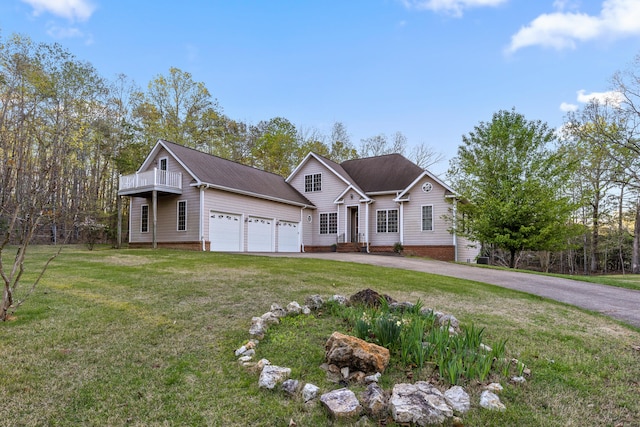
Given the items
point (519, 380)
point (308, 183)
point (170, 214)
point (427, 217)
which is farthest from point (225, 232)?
point (519, 380)

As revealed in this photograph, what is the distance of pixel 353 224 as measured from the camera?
23.3 meters

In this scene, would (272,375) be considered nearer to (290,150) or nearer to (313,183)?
(313,183)

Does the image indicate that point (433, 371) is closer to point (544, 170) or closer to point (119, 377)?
point (119, 377)

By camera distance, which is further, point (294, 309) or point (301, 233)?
point (301, 233)

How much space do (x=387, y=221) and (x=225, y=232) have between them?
9.88m

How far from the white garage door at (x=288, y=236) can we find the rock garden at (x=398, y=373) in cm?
1693

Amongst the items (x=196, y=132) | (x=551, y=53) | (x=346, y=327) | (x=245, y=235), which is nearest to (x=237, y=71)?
(x=245, y=235)

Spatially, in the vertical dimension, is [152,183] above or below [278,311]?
above

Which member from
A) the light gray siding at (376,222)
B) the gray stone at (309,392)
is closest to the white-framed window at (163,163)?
the light gray siding at (376,222)

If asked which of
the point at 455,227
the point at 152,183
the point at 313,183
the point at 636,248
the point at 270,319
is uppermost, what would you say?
the point at 313,183

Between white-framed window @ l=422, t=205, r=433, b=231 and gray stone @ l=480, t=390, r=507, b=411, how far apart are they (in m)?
18.0

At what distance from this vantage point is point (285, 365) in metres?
3.59

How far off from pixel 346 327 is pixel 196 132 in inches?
1123

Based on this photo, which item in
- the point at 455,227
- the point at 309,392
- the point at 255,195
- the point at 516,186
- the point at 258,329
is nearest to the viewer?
the point at 309,392
